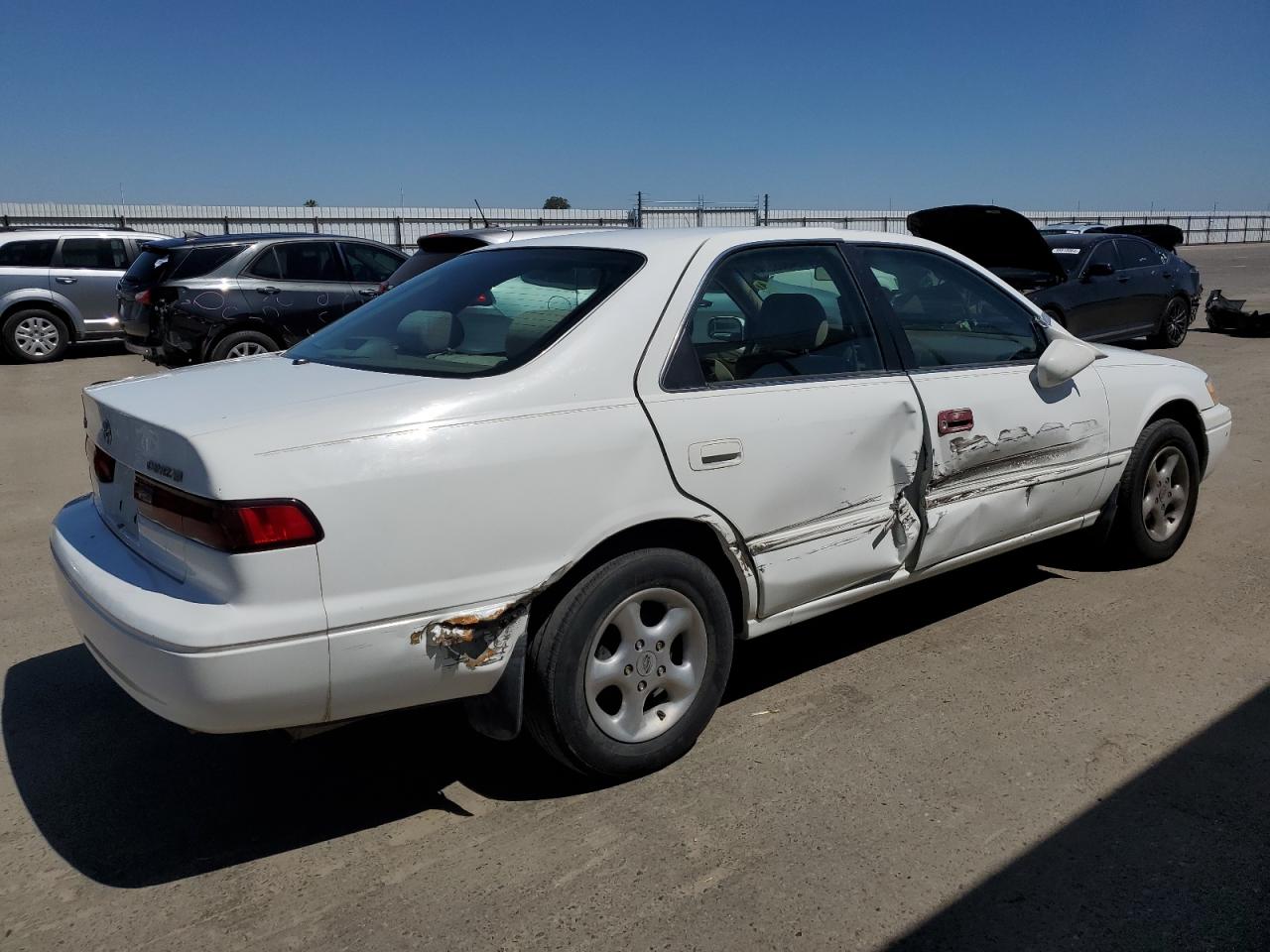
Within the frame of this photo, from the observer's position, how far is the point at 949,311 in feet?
13.6

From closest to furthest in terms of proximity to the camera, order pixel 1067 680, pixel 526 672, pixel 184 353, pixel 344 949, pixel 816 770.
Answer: pixel 344 949 → pixel 526 672 → pixel 816 770 → pixel 1067 680 → pixel 184 353

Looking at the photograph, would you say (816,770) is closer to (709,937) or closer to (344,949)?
(709,937)

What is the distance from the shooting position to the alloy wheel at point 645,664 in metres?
3.03

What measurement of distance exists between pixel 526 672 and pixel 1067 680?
213 centimetres

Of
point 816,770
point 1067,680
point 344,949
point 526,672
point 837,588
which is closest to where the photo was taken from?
point 344,949

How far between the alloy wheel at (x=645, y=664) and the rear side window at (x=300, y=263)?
912 centimetres

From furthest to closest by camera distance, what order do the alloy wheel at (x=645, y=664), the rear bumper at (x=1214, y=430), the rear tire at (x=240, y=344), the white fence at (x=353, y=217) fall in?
the white fence at (x=353, y=217)
the rear tire at (x=240, y=344)
the rear bumper at (x=1214, y=430)
the alloy wheel at (x=645, y=664)

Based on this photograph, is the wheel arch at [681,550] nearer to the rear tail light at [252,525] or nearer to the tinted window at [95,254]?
the rear tail light at [252,525]

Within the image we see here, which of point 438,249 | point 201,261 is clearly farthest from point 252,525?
point 201,261

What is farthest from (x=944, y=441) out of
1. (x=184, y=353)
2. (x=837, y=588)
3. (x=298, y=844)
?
(x=184, y=353)

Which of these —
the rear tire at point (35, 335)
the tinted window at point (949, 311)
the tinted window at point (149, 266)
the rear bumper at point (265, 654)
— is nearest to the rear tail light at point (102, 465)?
the rear bumper at point (265, 654)

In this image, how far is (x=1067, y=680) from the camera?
3.85 meters

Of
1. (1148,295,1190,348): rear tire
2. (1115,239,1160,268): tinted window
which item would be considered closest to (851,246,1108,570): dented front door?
(1115,239,1160,268): tinted window

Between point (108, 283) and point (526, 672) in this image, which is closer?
point (526, 672)
